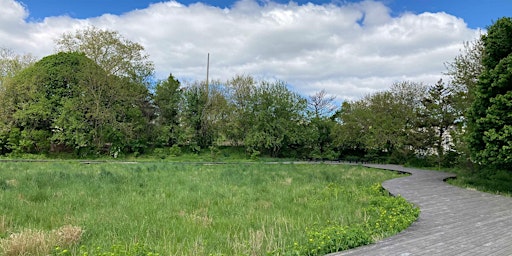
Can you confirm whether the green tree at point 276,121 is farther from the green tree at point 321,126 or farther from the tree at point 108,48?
the tree at point 108,48

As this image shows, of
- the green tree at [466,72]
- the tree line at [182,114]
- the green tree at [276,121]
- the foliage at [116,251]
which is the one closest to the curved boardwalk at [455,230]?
the foliage at [116,251]

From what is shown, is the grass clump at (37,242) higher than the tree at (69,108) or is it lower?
lower

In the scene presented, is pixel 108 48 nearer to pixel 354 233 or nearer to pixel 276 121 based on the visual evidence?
pixel 276 121

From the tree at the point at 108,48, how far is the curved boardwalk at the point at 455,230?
27.0m

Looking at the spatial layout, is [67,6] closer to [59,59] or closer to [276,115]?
[59,59]

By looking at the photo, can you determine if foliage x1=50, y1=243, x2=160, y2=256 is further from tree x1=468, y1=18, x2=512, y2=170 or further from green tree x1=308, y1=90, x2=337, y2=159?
green tree x1=308, y1=90, x2=337, y2=159

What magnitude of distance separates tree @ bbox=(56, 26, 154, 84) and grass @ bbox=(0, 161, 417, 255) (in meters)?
20.1

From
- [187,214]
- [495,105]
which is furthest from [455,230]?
[495,105]

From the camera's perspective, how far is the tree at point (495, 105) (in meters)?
9.52

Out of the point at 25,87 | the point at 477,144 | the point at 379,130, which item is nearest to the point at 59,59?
the point at 25,87

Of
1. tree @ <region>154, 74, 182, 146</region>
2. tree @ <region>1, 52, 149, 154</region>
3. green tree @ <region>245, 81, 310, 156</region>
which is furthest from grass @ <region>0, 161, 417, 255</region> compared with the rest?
tree @ <region>154, 74, 182, 146</region>

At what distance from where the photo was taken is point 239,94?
32562 mm

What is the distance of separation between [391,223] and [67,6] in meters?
14.7

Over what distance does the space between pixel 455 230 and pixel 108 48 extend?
30.0m
